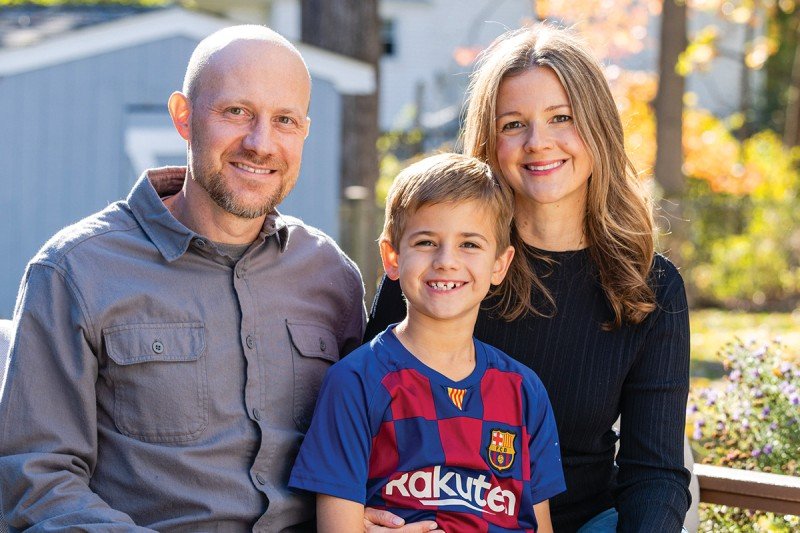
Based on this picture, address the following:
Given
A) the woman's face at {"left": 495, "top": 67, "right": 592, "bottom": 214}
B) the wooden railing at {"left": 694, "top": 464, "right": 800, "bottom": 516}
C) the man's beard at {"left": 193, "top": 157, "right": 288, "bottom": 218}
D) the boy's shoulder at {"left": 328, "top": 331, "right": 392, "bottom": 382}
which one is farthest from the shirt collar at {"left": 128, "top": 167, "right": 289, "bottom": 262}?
the wooden railing at {"left": 694, "top": 464, "right": 800, "bottom": 516}

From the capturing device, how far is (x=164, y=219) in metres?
2.89

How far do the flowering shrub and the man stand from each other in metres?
1.72

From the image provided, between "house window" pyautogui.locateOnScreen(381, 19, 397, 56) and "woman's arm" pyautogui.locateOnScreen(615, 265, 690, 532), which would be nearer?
"woman's arm" pyautogui.locateOnScreen(615, 265, 690, 532)

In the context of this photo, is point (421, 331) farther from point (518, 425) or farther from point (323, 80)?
point (323, 80)

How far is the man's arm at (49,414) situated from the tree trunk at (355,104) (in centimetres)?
634

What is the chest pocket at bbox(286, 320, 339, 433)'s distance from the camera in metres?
3.00

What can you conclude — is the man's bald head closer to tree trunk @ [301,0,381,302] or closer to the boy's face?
the boy's face

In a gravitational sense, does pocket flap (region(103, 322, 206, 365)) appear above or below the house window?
below

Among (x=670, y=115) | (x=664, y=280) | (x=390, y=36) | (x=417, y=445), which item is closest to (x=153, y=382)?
(x=417, y=445)

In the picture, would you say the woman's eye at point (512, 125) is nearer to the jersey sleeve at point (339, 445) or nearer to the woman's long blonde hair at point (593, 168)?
the woman's long blonde hair at point (593, 168)

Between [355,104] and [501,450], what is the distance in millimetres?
6944

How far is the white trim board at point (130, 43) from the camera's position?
27.8 ft

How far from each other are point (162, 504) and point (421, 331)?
79 centimetres

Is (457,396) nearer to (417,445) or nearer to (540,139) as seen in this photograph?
(417,445)
